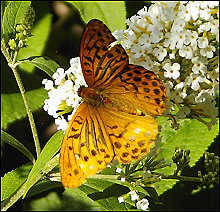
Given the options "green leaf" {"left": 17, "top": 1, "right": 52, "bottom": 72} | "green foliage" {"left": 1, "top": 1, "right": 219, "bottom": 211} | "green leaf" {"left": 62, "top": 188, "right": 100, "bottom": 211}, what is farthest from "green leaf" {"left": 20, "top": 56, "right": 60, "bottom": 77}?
"green leaf" {"left": 17, "top": 1, "right": 52, "bottom": 72}

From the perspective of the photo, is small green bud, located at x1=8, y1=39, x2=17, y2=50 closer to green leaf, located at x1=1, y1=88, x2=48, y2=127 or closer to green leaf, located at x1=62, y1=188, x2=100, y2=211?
green leaf, located at x1=1, y1=88, x2=48, y2=127

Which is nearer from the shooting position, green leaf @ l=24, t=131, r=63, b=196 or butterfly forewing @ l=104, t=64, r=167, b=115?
butterfly forewing @ l=104, t=64, r=167, b=115

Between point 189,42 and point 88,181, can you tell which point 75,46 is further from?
point 189,42

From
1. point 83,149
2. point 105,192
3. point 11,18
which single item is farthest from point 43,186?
point 11,18

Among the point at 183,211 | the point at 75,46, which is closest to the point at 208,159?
the point at 183,211

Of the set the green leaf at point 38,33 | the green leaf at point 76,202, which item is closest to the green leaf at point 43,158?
the green leaf at point 76,202

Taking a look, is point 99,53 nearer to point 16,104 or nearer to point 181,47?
point 181,47
